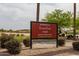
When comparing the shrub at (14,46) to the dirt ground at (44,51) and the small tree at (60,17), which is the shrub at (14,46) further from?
the small tree at (60,17)

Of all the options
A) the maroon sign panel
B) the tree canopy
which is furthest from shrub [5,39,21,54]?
the tree canopy

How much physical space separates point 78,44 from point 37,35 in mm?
2570

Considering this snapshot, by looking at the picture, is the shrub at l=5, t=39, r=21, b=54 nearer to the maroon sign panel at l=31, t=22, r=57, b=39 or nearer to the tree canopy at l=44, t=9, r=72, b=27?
the maroon sign panel at l=31, t=22, r=57, b=39

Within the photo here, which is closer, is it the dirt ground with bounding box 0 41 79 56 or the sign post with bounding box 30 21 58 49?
the dirt ground with bounding box 0 41 79 56

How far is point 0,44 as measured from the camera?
18406 millimetres

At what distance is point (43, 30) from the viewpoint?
16.7 m

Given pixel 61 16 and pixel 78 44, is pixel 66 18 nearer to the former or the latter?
pixel 61 16

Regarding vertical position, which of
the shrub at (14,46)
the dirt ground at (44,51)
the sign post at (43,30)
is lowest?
the dirt ground at (44,51)

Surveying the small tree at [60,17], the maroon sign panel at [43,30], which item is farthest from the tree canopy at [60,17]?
the maroon sign panel at [43,30]

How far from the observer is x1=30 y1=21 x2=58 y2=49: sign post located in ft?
53.9

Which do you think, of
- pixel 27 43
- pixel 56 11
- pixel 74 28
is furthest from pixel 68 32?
pixel 27 43

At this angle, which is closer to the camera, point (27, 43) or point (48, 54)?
point (48, 54)

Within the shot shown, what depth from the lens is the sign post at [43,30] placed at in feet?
53.9

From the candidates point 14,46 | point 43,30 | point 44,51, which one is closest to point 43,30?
point 43,30
